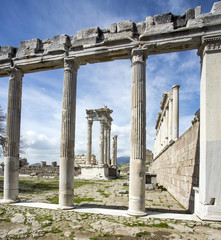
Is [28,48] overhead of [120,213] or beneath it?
overhead

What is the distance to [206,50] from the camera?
685 centimetres

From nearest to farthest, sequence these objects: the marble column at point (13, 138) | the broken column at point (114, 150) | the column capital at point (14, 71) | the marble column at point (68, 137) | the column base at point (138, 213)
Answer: the column base at point (138, 213), the marble column at point (68, 137), the marble column at point (13, 138), the column capital at point (14, 71), the broken column at point (114, 150)

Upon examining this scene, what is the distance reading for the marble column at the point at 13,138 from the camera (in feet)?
28.6

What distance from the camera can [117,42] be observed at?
7.85 m

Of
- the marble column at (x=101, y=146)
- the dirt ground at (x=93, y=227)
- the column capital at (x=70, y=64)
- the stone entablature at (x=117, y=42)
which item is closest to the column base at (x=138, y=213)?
the dirt ground at (x=93, y=227)

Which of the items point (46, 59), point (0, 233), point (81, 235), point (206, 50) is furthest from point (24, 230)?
point (206, 50)

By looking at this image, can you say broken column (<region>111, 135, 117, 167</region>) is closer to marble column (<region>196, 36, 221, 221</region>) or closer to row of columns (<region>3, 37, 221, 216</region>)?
row of columns (<region>3, 37, 221, 216</region>)

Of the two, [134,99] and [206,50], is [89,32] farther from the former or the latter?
[206,50]

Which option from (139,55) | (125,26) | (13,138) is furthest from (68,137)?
(125,26)

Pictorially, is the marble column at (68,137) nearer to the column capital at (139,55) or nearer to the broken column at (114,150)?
the column capital at (139,55)

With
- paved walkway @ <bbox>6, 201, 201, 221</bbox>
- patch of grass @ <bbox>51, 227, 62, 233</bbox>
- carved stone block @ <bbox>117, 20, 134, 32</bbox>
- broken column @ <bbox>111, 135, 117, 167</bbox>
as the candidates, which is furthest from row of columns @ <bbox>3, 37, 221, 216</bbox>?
broken column @ <bbox>111, 135, 117, 167</bbox>

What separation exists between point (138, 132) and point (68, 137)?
2773 millimetres

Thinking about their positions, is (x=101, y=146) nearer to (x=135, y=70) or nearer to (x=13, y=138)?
(x=13, y=138)

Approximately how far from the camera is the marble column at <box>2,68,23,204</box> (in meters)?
8.72
